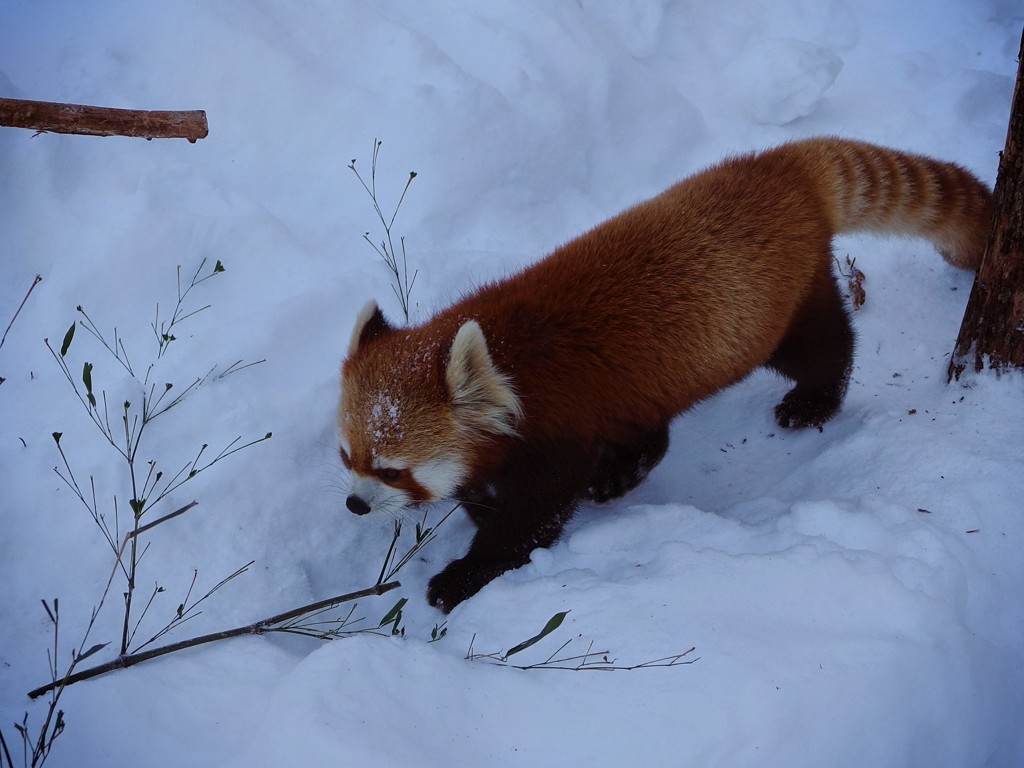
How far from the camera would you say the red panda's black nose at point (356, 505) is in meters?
2.72

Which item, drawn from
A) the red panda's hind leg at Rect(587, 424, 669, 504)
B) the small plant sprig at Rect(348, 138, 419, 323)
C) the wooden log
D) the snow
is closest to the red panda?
the red panda's hind leg at Rect(587, 424, 669, 504)

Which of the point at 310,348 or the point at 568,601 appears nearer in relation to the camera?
→ the point at 568,601

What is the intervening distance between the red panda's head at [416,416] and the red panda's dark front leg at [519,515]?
175 mm

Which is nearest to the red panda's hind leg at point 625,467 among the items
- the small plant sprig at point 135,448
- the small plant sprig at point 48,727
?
the small plant sprig at point 135,448

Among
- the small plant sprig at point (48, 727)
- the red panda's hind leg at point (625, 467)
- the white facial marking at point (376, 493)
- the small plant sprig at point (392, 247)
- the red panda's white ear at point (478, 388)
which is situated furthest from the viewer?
the small plant sprig at point (392, 247)

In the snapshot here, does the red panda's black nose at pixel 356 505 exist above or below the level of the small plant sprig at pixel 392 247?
below

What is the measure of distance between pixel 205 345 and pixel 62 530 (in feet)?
3.05

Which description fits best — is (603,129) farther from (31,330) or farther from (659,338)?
(31,330)

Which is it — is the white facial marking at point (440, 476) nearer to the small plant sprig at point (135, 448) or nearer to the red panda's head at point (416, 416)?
the red panda's head at point (416, 416)

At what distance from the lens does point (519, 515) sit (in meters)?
2.88

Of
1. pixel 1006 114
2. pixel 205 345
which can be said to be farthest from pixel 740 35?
pixel 205 345

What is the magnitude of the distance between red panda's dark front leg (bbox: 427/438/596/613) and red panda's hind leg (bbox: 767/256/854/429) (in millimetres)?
1066

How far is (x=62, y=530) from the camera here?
263cm

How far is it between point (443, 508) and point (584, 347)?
1.00 m
